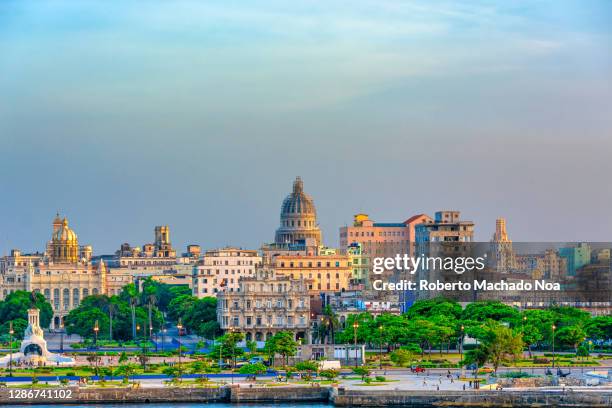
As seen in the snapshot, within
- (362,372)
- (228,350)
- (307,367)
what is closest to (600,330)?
(228,350)

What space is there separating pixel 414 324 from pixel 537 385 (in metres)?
38.5

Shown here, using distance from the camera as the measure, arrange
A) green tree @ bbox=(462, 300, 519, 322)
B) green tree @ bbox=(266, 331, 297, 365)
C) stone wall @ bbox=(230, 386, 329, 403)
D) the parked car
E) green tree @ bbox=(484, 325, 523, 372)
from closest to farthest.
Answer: stone wall @ bbox=(230, 386, 329, 403) → green tree @ bbox=(484, 325, 523, 372) → green tree @ bbox=(266, 331, 297, 365) → the parked car → green tree @ bbox=(462, 300, 519, 322)

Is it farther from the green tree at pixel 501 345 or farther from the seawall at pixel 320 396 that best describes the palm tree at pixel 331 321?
the seawall at pixel 320 396

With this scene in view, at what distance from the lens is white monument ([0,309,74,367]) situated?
170m

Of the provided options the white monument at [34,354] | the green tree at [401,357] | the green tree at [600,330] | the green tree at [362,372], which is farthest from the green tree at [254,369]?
the green tree at [600,330]

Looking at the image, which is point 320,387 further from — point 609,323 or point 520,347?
point 609,323

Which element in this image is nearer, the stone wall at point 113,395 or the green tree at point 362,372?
the stone wall at point 113,395

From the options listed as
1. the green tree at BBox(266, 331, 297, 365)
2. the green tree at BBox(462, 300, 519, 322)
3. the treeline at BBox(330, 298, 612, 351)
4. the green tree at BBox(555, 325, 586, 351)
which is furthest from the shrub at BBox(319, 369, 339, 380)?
the green tree at BBox(462, 300, 519, 322)

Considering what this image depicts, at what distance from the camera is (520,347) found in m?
151

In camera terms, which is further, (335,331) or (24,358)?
(335,331)

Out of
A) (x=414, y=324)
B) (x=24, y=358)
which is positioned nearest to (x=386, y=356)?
(x=414, y=324)

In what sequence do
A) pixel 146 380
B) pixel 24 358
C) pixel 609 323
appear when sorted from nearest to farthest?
pixel 146 380 → pixel 24 358 → pixel 609 323

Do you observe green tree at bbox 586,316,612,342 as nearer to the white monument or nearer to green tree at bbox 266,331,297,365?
green tree at bbox 266,331,297,365

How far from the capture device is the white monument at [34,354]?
6708 inches
